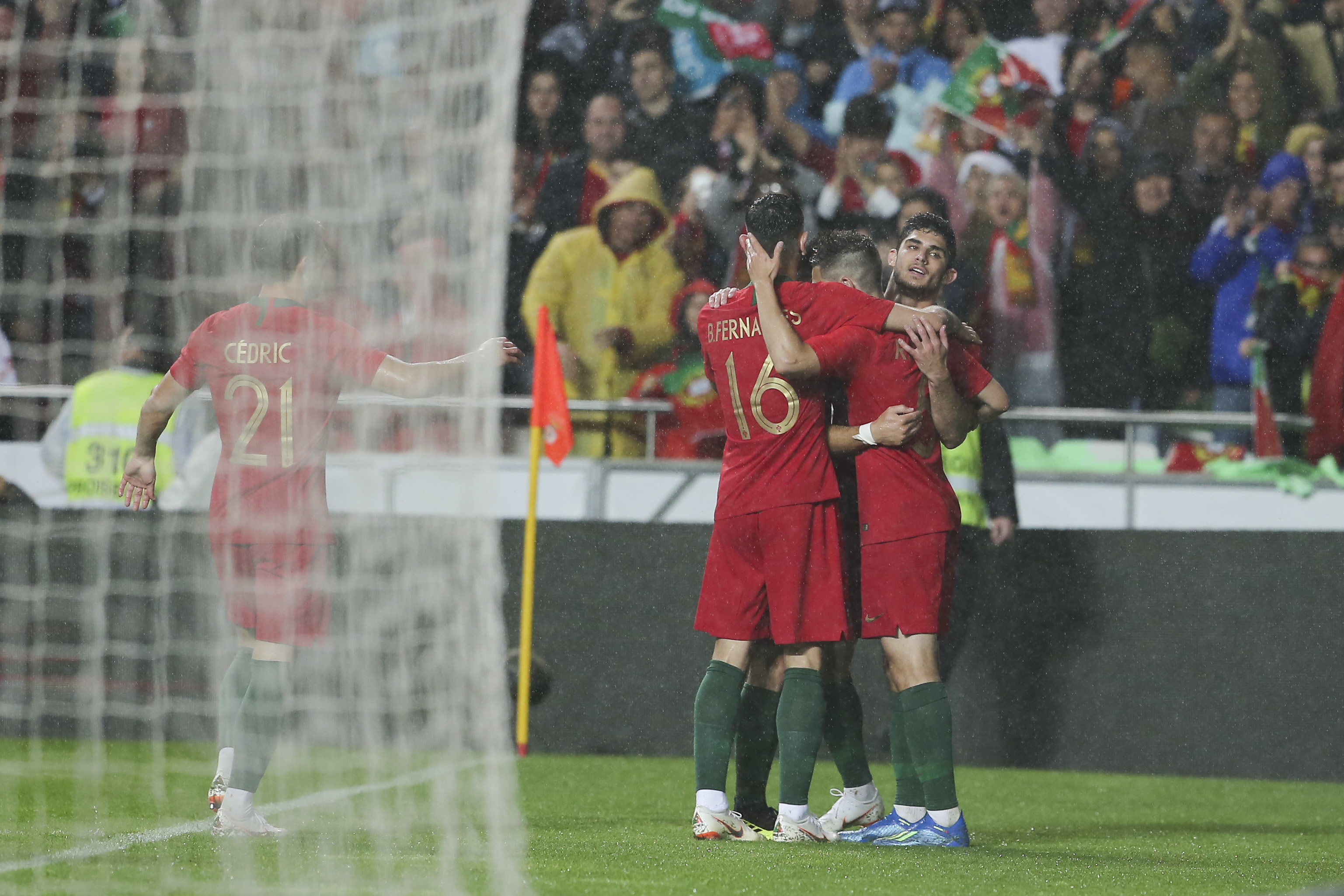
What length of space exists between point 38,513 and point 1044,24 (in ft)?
19.8

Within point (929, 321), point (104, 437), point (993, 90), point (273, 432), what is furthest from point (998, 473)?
point (104, 437)

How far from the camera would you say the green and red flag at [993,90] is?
29.4 ft

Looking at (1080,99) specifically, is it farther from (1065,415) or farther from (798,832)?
(798,832)

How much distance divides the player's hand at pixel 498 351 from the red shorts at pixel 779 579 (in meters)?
0.79

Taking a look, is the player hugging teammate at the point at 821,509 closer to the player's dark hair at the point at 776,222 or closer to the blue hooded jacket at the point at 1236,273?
the player's dark hair at the point at 776,222

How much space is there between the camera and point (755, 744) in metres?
4.75

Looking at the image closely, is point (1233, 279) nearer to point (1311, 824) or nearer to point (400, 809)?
point (1311, 824)

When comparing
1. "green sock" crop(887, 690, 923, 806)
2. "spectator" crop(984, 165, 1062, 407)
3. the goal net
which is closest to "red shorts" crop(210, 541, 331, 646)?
the goal net

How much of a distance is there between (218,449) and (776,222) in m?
3.89

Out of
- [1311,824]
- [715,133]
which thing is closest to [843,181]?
[715,133]

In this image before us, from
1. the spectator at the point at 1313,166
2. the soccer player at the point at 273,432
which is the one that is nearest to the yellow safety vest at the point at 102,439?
the soccer player at the point at 273,432

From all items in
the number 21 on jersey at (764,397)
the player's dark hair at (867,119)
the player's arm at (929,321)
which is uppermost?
the player's dark hair at (867,119)

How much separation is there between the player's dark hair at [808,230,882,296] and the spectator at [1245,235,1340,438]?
391cm

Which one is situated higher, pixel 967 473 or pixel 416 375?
pixel 416 375
